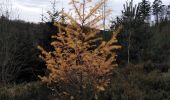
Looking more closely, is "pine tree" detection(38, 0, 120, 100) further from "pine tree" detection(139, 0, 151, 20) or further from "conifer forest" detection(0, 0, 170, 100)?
"pine tree" detection(139, 0, 151, 20)

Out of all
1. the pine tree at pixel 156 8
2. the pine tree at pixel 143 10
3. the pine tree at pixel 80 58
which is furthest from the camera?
the pine tree at pixel 156 8

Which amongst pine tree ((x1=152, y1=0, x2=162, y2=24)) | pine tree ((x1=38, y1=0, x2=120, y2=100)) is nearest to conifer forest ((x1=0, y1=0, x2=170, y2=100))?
pine tree ((x1=38, y1=0, x2=120, y2=100))

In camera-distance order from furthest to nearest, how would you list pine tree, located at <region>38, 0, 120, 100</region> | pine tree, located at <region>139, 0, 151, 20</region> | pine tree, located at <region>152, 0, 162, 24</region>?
1. pine tree, located at <region>152, 0, 162, 24</region>
2. pine tree, located at <region>139, 0, 151, 20</region>
3. pine tree, located at <region>38, 0, 120, 100</region>

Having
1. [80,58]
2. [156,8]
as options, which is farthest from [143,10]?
[156,8]

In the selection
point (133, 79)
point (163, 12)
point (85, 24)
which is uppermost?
point (163, 12)

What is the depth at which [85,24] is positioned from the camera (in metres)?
9.16

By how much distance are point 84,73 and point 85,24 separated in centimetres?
119

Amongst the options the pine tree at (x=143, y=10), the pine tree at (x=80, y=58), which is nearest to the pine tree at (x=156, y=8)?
the pine tree at (x=143, y=10)

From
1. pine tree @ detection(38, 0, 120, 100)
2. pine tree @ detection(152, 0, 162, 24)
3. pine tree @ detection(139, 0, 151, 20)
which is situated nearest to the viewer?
pine tree @ detection(38, 0, 120, 100)

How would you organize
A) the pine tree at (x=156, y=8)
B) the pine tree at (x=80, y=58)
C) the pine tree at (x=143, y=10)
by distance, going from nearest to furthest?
the pine tree at (x=80, y=58) < the pine tree at (x=143, y=10) < the pine tree at (x=156, y=8)

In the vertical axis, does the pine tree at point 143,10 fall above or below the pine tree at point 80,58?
above

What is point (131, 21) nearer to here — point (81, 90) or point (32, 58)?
point (32, 58)

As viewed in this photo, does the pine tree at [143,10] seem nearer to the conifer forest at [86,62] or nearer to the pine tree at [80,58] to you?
the conifer forest at [86,62]

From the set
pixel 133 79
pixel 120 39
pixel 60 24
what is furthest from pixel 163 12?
pixel 60 24
